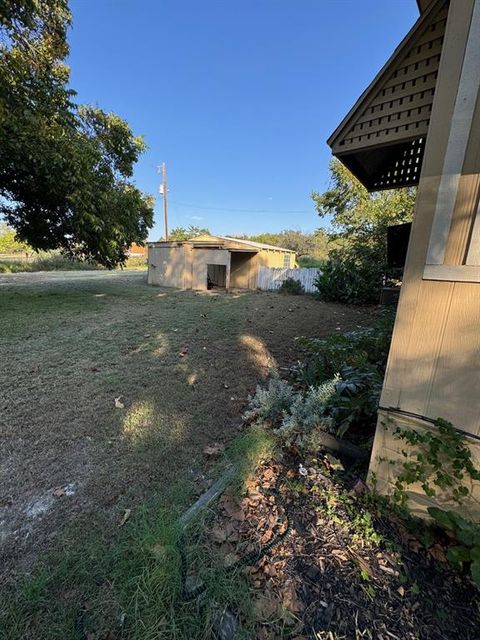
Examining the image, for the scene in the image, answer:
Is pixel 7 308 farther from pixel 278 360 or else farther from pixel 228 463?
pixel 228 463

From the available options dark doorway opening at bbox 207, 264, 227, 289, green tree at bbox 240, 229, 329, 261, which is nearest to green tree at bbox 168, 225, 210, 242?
green tree at bbox 240, 229, 329, 261

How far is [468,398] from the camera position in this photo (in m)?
1.49

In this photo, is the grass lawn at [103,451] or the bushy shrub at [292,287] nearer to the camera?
the grass lawn at [103,451]

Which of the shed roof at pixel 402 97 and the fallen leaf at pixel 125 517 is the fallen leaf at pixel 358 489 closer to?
the fallen leaf at pixel 125 517

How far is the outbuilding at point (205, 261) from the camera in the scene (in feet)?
42.7

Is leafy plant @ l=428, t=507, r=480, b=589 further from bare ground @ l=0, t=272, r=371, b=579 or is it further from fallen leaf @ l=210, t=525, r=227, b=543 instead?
bare ground @ l=0, t=272, r=371, b=579

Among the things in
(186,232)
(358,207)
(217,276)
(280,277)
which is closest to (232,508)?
(280,277)

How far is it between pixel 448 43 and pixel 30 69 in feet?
29.1

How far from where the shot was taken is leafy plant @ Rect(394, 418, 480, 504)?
4.81 feet

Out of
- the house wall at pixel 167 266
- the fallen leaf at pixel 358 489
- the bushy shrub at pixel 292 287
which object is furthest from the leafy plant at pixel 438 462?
the house wall at pixel 167 266

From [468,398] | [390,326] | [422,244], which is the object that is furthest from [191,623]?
[390,326]

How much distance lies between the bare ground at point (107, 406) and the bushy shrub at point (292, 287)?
6121mm

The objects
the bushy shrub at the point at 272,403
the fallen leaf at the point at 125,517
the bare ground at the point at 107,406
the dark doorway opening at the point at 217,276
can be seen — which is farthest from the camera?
the dark doorway opening at the point at 217,276

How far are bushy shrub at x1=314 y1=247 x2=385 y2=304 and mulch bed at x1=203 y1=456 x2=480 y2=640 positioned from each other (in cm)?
885
